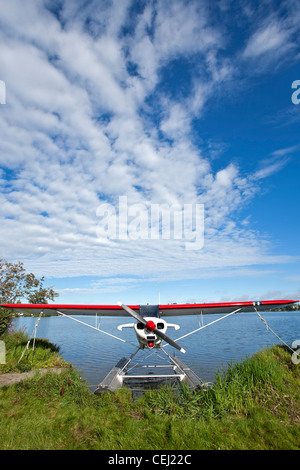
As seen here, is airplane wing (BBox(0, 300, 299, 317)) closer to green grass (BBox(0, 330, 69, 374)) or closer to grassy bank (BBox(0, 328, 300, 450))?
green grass (BBox(0, 330, 69, 374))

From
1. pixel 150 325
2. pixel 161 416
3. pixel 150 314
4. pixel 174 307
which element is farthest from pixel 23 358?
pixel 161 416

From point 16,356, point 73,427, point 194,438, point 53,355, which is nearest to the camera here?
point 194,438

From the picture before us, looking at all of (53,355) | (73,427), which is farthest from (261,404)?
(53,355)

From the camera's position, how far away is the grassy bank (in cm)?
343

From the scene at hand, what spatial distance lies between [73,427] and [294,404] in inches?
160

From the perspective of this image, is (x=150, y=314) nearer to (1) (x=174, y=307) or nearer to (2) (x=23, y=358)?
(1) (x=174, y=307)

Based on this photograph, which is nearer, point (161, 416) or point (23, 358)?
point (161, 416)

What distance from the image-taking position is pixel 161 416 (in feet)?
14.5

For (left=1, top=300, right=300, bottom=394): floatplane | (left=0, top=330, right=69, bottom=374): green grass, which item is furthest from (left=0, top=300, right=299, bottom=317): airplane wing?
(left=0, top=330, right=69, bottom=374): green grass

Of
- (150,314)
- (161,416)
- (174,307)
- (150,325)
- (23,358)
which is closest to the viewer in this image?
(161,416)

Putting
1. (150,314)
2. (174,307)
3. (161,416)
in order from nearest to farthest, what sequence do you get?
1. (161,416)
2. (150,314)
3. (174,307)

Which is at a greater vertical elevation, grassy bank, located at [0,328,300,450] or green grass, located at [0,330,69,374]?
grassy bank, located at [0,328,300,450]
